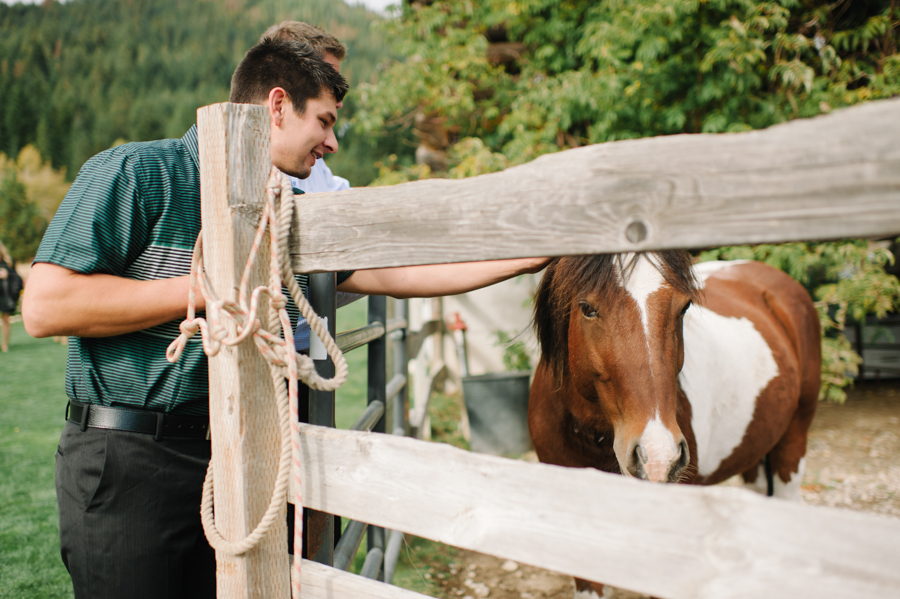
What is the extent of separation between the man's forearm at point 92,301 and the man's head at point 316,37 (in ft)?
4.99

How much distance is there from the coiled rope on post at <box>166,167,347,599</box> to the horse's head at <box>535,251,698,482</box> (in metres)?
0.91

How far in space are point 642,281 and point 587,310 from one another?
185mm

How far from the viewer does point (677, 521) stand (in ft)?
2.21

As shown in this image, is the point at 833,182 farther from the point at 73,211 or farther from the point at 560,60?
the point at 560,60

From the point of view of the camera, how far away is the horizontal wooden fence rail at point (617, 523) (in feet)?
1.96

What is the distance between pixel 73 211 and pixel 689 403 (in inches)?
81.9

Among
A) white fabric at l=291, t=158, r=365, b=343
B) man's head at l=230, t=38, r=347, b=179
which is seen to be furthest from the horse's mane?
man's head at l=230, t=38, r=347, b=179

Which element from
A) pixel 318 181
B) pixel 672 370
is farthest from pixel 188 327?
pixel 318 181

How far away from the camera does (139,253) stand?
118cm

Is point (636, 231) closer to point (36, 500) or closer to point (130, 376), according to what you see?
point (130, 376)

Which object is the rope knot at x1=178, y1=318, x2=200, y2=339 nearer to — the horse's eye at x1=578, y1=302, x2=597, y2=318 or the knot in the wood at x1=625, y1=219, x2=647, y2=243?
the knot in the wood at x1=625, y1=219, x2=647, y2=243

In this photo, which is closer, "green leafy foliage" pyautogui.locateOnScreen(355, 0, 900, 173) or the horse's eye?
the horse's eye

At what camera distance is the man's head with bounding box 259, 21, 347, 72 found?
225cm

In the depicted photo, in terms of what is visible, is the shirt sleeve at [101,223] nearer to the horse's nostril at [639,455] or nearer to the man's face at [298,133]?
the man's face at [298,133]
